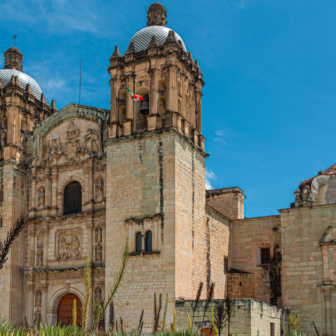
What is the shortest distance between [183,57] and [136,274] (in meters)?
10.4

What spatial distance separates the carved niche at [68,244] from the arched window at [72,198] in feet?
3.61

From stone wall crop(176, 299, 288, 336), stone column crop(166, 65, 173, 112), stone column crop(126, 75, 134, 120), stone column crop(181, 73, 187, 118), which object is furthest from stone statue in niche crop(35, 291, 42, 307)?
stone column crop(181, 73, 187, 118)

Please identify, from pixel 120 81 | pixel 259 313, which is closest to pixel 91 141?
pixel 120 81

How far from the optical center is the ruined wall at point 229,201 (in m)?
31.8

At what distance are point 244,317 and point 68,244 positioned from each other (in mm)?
9363

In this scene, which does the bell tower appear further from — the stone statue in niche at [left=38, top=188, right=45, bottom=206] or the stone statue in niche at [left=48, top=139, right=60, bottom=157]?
the stone statue in niche at [left=38, top=188, right=45, bottom=206]

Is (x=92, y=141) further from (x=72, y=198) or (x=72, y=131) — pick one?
(x=72, y=198)

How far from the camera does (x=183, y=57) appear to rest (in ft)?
82.6

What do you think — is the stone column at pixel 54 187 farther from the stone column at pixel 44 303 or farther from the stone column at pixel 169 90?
the stone column at pixel 169 90

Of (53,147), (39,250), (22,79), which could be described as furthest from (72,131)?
(22,79)

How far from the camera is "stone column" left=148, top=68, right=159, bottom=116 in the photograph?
23.9 meters

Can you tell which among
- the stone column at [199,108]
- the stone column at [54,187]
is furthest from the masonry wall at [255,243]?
the stone column at [54,187]

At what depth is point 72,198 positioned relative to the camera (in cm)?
2597

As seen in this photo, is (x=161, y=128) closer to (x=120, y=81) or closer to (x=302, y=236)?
(x=120, y=81)
